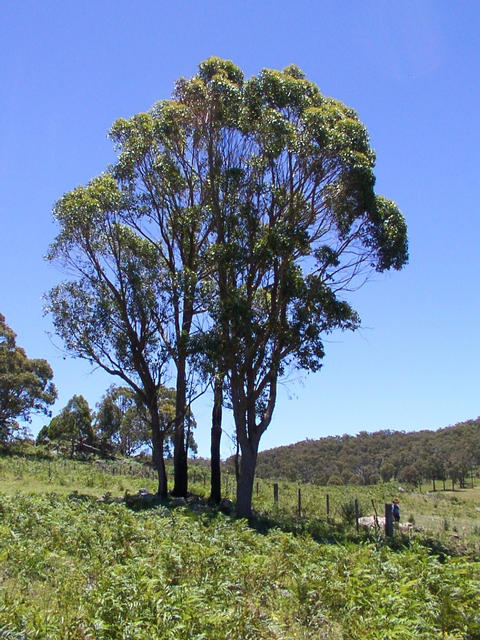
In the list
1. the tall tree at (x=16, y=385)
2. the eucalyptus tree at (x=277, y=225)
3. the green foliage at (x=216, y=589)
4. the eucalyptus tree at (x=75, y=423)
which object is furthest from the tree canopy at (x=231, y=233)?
the eucalyptus tree at (x=75, y=423)

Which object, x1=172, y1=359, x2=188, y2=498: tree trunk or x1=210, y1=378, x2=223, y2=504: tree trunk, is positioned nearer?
x1=210, y1=378, x2=223, y2=504: tree trunk

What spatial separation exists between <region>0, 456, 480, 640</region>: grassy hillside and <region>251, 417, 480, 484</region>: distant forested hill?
55.3 m

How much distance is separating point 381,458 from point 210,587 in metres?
90.9

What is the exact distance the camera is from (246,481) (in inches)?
786

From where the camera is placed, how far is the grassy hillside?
5.74 m

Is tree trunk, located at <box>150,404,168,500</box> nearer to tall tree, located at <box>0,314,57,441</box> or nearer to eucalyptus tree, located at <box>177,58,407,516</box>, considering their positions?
eucalyptus tree, located at <box>177,58,407,516</box>

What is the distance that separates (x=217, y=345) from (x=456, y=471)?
5312 cm

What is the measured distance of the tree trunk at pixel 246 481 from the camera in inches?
779

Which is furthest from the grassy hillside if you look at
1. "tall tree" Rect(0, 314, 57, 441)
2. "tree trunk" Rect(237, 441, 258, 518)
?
"tall tree" Rect(0, 314, 57, 441)

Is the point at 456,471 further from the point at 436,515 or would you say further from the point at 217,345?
the point at 217,345

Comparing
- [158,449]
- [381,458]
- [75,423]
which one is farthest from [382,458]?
[158,449]

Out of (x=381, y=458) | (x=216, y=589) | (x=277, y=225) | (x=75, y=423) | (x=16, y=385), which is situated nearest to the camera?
(x=216, y=589)

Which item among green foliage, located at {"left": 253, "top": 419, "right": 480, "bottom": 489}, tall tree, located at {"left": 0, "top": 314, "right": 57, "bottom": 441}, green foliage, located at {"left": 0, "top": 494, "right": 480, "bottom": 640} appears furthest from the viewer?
green foliage, located at {"left": 253, "top": 419, "right": 480, "bottom": 489}

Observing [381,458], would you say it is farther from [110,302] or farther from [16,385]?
[110,302]
